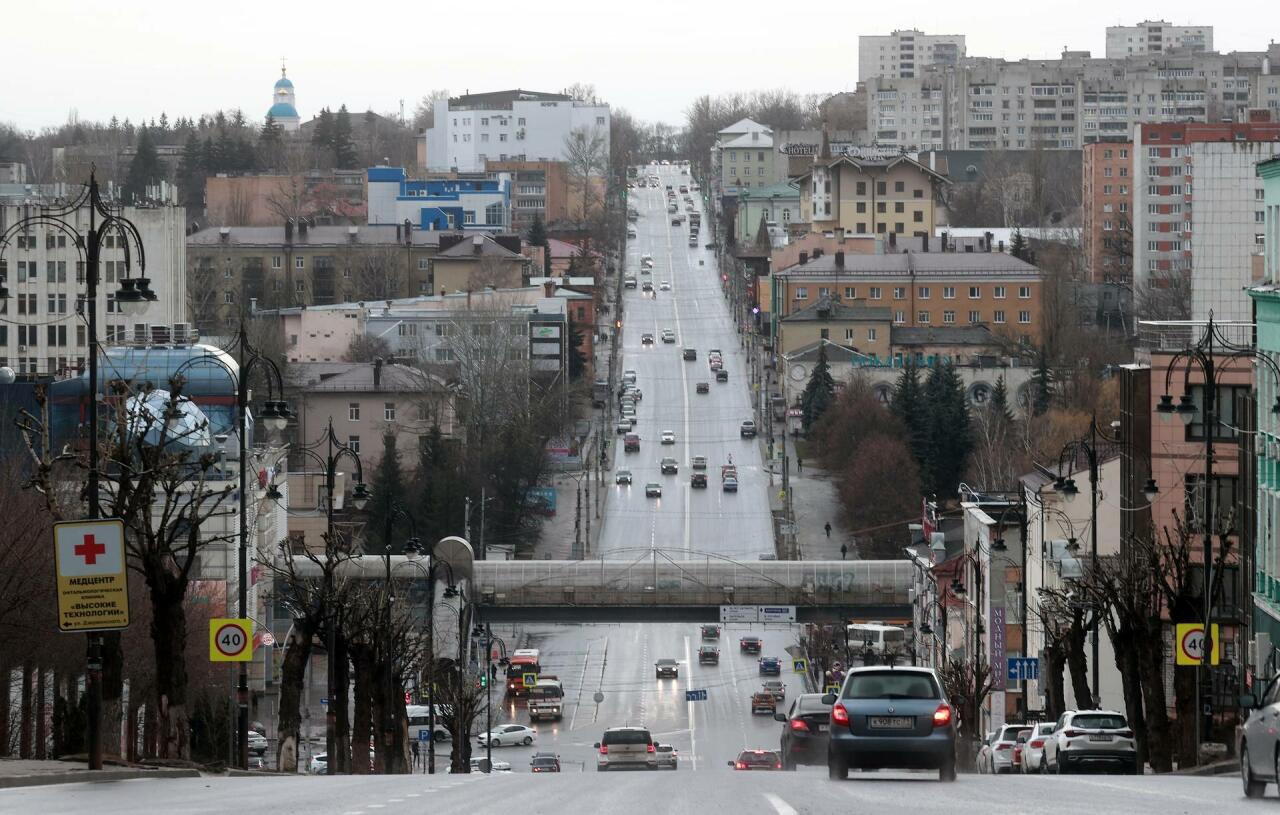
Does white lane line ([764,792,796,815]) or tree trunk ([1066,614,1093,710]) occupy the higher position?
white lane line ([764,792,796,815])

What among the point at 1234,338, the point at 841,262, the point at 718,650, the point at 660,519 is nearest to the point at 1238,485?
the point at 1234,338

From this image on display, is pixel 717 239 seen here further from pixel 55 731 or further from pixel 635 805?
pixel 635 805

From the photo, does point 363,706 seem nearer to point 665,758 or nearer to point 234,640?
point 234,640

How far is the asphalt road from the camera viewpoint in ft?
285

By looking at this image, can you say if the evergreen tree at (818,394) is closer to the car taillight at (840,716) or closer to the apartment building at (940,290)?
the apartment building at (940,290)

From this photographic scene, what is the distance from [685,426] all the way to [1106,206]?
53.4 meters

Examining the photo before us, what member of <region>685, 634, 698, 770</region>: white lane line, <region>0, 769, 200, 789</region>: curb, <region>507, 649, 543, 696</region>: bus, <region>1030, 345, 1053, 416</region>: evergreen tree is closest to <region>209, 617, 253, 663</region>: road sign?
<region>0, 769, 200, 789</region>: curb

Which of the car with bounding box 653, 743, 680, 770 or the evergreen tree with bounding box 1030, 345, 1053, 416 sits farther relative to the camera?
the evergreen tree with bounding box 1030, 345, 1053, 416

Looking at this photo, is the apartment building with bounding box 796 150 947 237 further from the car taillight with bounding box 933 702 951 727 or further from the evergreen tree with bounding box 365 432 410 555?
the car taillight with bounding box 933 702 951 727

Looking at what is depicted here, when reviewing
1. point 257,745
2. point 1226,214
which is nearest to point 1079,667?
point 257,745

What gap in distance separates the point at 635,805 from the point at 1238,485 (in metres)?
30.1

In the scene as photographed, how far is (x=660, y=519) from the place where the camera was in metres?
90.1

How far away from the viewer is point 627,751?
1630 inches

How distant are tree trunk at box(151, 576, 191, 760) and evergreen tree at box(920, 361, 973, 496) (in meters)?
72.8
